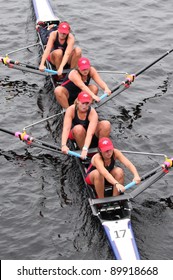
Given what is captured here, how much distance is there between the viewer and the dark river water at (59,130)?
12492 mm

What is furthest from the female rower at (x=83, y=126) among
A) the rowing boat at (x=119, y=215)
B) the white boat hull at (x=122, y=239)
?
the white boat hull at (x=122, y=239)

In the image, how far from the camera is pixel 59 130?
16.7 meters

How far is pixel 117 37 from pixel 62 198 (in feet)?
37.5

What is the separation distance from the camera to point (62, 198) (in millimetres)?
13836

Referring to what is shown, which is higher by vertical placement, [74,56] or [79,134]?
[74,56]

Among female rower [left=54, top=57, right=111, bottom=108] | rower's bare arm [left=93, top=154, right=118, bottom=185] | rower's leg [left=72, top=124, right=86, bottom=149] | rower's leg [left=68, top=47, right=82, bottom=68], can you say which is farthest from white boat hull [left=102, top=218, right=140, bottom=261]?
rower's leg [left=68, top=47, right=82, bottom=68]

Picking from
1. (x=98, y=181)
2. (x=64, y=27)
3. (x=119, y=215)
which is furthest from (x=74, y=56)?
(x=119, y=215)

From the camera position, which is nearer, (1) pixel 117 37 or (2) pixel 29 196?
(2) pixel 29 196

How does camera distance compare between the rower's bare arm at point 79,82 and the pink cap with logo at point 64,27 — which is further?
the pink cap with logo at point 64,27

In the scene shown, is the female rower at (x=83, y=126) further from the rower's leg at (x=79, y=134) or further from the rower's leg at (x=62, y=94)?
the rower's leg at (x=62, y=94)

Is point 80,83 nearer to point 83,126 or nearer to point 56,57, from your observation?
point 83,126

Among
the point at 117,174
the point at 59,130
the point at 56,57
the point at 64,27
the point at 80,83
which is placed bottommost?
the point at 59,130
